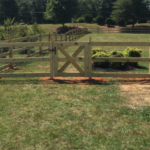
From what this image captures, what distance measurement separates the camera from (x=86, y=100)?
5.77m

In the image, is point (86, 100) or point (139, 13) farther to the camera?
point (139, 13)

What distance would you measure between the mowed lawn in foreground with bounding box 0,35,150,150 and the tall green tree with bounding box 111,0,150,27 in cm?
5399

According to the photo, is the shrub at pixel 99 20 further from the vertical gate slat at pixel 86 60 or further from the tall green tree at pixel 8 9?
the vertical gate slat at pixel 86 60

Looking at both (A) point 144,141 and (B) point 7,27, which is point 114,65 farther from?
(B) point 7,27

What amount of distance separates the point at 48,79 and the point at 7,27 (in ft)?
38.4

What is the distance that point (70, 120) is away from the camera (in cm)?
454

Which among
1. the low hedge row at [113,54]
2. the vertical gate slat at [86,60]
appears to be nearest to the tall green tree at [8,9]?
the low hedge row at [113,54]

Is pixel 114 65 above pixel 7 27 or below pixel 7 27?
below

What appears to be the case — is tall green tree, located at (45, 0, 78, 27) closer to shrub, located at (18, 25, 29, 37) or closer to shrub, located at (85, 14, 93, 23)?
shrub, located at (85, 14, 93, 23)

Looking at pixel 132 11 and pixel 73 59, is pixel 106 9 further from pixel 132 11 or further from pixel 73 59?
pixel 73 59

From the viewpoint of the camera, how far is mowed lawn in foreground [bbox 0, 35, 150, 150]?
367cm

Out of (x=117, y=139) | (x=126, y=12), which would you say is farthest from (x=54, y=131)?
(x=126, y=12)

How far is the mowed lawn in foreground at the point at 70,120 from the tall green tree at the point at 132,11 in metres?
54.0

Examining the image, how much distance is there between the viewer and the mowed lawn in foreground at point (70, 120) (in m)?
3.67
